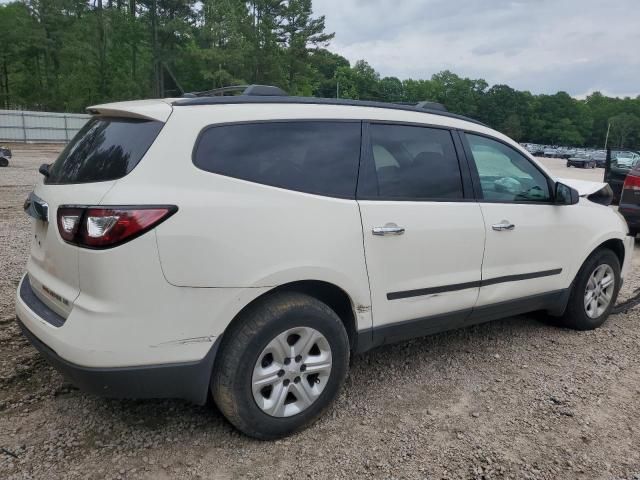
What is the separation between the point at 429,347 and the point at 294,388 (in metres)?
1.61

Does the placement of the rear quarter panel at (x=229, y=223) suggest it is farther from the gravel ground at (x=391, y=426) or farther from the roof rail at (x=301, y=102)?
the gravel ground at (x=391, y=426)

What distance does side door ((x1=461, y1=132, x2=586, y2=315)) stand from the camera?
141 inches

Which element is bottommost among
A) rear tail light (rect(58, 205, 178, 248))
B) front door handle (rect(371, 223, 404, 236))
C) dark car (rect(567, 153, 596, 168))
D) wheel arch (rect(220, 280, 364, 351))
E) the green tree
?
dark car (rect(567, 153, 596, 168))

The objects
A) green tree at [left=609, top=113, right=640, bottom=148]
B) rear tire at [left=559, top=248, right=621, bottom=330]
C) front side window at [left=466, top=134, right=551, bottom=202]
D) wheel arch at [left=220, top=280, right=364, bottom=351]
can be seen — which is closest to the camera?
wheel arch at [left=220, top=280, right=364, bottom=351]

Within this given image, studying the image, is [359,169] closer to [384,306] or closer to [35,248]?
[384,306]

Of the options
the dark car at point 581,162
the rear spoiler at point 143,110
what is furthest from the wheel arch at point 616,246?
the dark car at point 581,162

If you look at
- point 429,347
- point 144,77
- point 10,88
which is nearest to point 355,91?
point 144,77

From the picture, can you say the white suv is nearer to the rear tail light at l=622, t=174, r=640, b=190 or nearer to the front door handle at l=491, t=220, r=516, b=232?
the front door handle at l=491, t=220, r=516, b=232

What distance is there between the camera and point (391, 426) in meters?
2.97

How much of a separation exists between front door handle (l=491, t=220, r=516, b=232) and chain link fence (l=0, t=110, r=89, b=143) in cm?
3260

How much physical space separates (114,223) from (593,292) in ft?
13.0

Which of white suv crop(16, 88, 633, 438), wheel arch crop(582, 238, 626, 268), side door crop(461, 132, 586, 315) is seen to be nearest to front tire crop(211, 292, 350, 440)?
white suv crop(16, 88, 633, 438)

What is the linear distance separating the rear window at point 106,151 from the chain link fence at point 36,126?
105 ft

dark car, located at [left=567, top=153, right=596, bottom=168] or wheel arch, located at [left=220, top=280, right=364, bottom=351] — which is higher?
wheel arch, located at [left=220, top=280, right=364, bottom=351]
